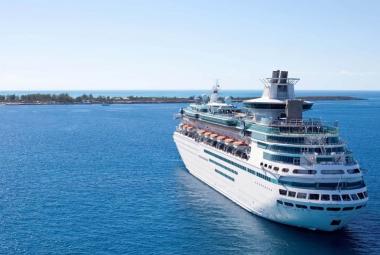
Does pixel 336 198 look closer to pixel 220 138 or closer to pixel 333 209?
pixel 333 209

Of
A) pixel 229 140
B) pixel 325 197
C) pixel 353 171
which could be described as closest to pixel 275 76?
pixel 229 140

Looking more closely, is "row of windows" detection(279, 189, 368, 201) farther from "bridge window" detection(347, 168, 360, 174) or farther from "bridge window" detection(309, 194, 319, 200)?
"bridge window" detection(347, 168, 360, 174)

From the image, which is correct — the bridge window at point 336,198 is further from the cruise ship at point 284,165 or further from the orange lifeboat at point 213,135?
the orange lifeboat at point 213,135

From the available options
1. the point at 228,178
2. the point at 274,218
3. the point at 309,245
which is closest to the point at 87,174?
the point at 228,178

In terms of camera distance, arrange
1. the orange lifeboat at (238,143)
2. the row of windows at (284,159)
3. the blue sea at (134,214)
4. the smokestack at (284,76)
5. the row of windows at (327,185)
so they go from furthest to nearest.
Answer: the orange lifeboat at (238,143), the smokestack at (284,76), the row of windows at (284,159), the row of windows at (327,185), the blue sea at (134,214)

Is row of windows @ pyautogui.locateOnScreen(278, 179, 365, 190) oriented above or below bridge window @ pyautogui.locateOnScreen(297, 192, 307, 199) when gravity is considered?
above

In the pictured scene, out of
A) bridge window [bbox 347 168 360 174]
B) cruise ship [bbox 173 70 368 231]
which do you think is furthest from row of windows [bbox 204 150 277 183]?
bridge window [bbox 347 168 360 174]

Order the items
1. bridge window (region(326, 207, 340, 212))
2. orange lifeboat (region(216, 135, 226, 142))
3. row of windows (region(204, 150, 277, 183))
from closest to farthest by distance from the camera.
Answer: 1. bridge window (region(326, 207, 340, 212))
2. row of windows (region(204, 150, 277, 183))
3. orange lifeboat (region(216, 135, 226, 142))

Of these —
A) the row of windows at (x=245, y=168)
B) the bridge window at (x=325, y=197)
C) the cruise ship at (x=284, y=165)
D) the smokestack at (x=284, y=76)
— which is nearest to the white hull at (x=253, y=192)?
the cruise ship at (x=284, y=165)
